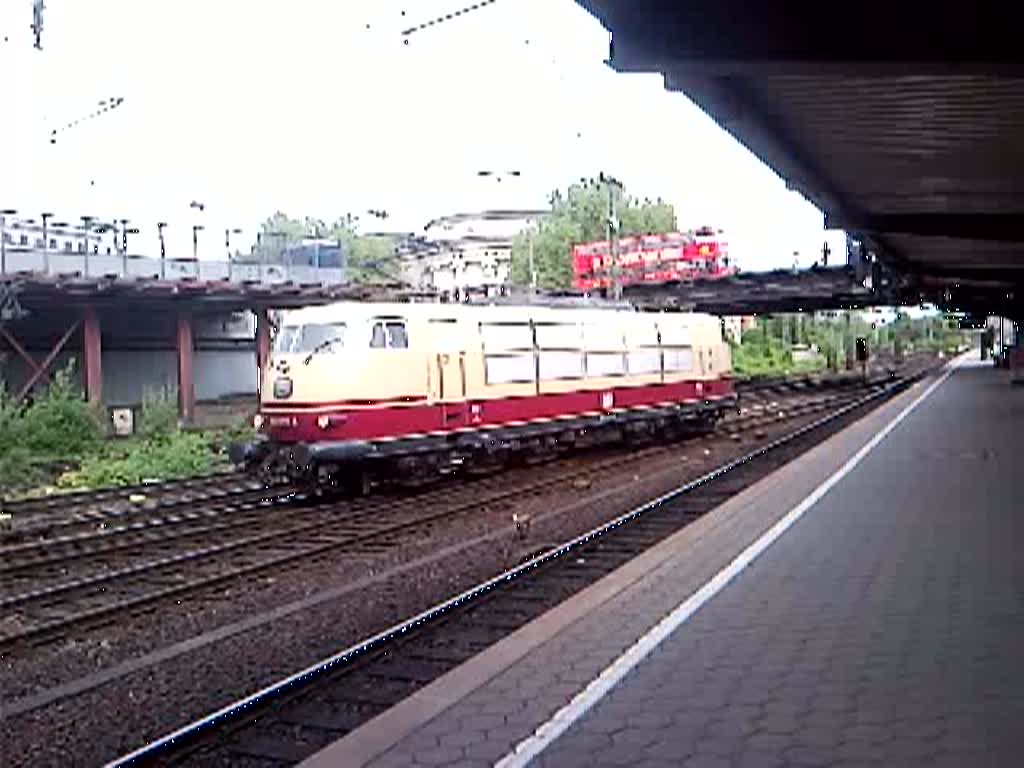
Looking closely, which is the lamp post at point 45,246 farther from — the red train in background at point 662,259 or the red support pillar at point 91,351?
the red train in background at point 662,259

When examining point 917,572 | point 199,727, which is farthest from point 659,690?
point 917,572

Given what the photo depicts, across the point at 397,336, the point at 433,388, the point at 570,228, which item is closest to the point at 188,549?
the point at 397,336

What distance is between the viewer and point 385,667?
7.61 metres

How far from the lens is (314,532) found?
14.0 metres

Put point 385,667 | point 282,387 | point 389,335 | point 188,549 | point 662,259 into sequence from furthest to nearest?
point 662,259 → point 389,335 → point 282,387 → point 188,549 → point 385,667

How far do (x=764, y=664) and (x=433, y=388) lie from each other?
1144 centimetres

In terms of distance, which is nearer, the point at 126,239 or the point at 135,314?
the point at 126,239

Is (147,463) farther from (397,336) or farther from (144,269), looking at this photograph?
(144,269)

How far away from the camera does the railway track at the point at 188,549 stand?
10031 millimetres

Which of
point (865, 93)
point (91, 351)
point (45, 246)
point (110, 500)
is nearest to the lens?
point (865, 93)

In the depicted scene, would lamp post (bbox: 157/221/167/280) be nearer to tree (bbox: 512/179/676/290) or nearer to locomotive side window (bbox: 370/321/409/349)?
locomotive side window (bbox: 370/321/409/349)

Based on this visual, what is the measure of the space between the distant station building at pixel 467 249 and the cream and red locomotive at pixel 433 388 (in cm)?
5078

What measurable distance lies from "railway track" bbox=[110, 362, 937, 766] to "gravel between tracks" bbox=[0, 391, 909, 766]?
482 mm

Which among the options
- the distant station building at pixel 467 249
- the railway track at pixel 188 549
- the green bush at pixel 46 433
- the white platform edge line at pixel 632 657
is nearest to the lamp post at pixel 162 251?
the green bush at pixel 46 433
